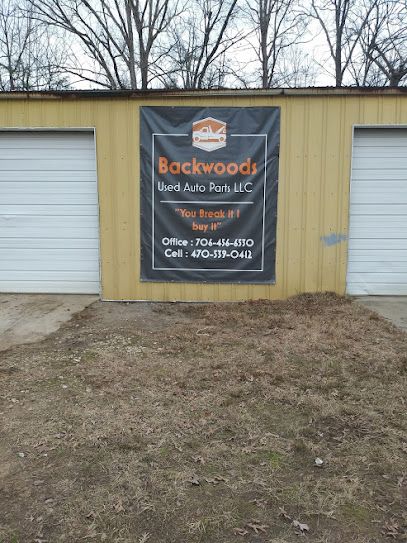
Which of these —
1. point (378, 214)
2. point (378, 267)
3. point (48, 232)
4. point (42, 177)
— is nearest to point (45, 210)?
point (48, 232)

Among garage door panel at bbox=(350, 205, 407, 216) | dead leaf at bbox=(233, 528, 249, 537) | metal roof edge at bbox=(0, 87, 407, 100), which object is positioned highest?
metal roof edge at bbox=(0, 87, 407, 100)

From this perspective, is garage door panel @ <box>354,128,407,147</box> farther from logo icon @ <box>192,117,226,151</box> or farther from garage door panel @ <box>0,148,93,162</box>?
garage door panel @ <box>0,148,93,162</box>

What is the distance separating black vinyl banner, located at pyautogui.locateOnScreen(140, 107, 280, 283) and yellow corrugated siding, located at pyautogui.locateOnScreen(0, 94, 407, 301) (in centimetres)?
12

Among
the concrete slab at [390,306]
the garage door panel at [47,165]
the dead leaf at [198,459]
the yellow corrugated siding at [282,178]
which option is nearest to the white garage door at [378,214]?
the concrete slab at [390,306]

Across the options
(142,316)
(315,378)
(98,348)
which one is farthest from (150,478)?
(142,316)

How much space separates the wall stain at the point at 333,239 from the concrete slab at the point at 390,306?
91cm

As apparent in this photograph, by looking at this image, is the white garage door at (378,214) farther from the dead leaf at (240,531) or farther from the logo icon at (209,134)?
the dead leaf at (240,531)

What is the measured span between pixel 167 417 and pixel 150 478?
2.32ft

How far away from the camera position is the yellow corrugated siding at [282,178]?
6.36m

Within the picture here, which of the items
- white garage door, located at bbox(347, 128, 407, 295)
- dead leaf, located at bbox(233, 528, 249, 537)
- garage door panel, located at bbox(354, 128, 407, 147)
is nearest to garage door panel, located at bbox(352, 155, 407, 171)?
white garage door, located at bbox(347, 128, 407, 295)

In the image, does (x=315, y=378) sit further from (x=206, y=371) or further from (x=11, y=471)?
(x=11, y=471)

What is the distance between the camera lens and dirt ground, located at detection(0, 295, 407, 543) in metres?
2.17

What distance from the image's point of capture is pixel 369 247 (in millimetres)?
6777

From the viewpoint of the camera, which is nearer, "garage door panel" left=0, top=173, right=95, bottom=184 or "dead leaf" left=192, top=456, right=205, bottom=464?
"dead leaf" left=192, top=456, right=205, bottom=464
